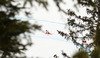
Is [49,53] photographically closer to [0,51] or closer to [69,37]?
[69,37]

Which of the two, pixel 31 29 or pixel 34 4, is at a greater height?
pixel 34 4

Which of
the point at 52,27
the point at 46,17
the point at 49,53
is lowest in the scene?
the point at 49,53

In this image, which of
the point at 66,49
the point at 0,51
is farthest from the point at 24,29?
the point at 66,49

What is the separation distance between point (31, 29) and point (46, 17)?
10799 millimetres

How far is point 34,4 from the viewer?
7.19 ft

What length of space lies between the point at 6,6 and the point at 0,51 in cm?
78

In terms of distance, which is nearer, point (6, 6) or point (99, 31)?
point (99, 31)

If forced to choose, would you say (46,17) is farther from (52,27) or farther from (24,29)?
(24,29)

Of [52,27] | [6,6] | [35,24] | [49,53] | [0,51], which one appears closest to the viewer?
[35,24]

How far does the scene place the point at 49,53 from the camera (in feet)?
31.5

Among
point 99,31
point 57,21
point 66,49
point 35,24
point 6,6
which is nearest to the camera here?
point 99,31

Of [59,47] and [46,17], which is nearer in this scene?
[59,47]

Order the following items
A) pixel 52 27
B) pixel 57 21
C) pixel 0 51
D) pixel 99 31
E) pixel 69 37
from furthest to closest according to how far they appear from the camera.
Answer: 1. pixel 57 21
2. pixel 52 27
3. pixel 69 37
4. pixel 0 51
5. pixel 99 31

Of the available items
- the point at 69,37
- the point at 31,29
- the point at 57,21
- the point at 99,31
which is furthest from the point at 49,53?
the point at 99,31
